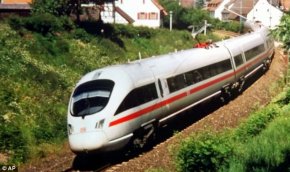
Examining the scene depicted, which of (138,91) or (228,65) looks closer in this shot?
(138,91)

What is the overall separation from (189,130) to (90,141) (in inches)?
237

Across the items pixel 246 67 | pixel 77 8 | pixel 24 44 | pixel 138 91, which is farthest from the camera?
pixel 77 8

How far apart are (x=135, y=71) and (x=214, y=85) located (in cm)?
695

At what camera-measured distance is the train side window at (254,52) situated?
28.8 metres

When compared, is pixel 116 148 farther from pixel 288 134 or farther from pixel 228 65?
pixel 228 65

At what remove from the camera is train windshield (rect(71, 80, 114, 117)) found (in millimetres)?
14617

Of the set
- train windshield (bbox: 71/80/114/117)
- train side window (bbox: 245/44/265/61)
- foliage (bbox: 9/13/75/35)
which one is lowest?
train side window (bbox: 245/44/265/61)

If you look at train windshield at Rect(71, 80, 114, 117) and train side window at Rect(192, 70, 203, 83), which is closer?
train windshield at Rect(71, 80, 114, 117)

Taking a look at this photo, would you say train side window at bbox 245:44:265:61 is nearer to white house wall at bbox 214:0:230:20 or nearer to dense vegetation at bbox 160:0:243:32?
dense vegetation at bbox 160:0:243:32

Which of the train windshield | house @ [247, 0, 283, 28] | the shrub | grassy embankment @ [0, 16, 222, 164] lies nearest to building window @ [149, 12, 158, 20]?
house @ [247, 0, 283, 28]

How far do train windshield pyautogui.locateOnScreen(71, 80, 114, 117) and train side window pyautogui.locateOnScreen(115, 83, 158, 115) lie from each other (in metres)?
0.60

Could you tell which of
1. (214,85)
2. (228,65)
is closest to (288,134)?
(214,85)

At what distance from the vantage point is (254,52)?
3094 centimetres

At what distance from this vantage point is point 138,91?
51.1 feet
